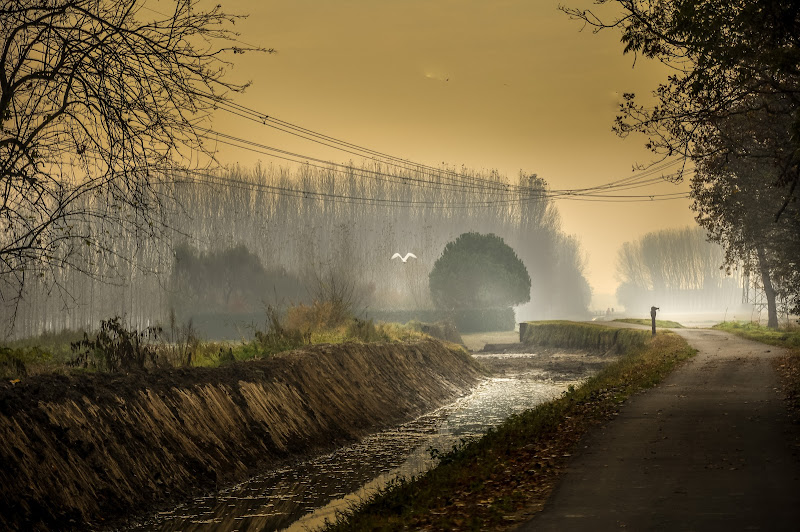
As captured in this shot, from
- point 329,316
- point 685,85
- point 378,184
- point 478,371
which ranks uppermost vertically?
point 378,184

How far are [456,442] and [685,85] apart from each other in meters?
9.08

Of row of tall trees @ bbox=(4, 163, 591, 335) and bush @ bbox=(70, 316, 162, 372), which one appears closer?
bush @ bbox=(70, 316, 162, 372)

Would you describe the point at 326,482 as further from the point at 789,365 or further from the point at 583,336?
the point at 583,336

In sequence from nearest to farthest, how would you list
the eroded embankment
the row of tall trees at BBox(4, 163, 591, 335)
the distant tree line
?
the eroded embankment → the row of tall trees at BBox(4, 163, 591, 335) → the distant tree line

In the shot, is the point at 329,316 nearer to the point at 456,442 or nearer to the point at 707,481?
the point at 456,442

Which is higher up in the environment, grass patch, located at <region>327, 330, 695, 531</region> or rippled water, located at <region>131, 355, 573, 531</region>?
grass patch, located at <region>327, 330, 695, 531</region>

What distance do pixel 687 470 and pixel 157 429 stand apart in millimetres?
8314

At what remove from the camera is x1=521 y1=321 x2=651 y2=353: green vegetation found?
44000mm

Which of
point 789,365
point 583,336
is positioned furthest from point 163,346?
point 583,336

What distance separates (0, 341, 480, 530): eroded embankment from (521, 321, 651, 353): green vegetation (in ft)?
81.6

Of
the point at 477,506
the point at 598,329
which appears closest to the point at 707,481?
the point at 477,506

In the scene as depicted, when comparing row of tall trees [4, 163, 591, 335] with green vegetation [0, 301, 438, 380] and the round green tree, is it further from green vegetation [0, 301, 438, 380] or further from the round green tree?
green vegetation [0, 301, 438, 380]

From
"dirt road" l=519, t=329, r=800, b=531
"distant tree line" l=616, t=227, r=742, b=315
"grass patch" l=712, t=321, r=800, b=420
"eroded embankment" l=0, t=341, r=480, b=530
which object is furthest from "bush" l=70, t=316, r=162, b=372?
"distant tree line" l=616, t=227, r=742, b=315

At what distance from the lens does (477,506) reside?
9383 mm
